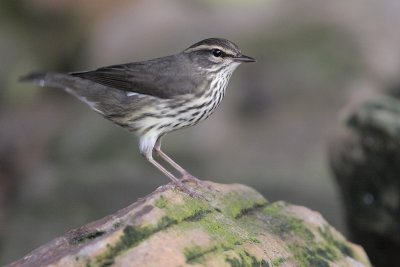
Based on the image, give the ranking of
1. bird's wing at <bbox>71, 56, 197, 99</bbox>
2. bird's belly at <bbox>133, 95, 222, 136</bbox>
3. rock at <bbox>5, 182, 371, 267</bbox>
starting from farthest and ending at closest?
bird's wing at <bbox>71, 56, 197, 99</bbox> → bird's belly at <bbox>133, 95, 222, 136</bbox> → rock at <bbox>5, 182, 371, 267</bbox>

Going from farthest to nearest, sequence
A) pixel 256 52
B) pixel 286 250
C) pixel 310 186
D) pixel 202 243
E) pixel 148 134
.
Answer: pixel 256 52 → pixel 310 186 → pixel 148 134 → pixel 286 250 → pixel 202 243

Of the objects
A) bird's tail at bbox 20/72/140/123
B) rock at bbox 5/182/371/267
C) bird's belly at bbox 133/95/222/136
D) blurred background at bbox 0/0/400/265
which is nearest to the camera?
rock at bbox 5/182/371/267

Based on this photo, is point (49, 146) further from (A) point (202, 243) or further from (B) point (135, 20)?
(A) point (202, 243)

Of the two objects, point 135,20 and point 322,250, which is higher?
point 135,20

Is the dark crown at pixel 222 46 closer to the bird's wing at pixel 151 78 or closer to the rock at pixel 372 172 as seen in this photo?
the bird's wing at pixel 151 78

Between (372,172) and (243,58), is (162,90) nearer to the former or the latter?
(243,58)

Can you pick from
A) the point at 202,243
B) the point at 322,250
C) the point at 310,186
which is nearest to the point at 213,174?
the point at 310,186

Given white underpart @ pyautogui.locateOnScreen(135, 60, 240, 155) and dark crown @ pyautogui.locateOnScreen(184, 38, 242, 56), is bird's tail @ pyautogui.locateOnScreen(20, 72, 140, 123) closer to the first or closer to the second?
white underpart @ pyautogui.locateOnScreen(135, 60, 240, 155)

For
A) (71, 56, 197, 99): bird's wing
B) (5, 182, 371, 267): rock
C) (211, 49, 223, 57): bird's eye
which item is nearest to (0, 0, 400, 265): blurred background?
(211, 49, 223, 57): bird's eye
